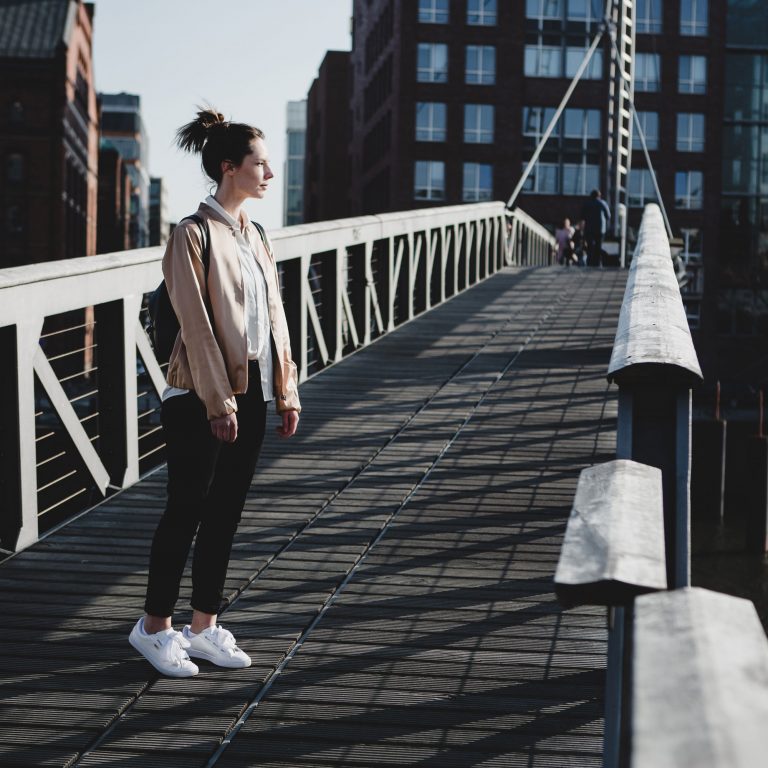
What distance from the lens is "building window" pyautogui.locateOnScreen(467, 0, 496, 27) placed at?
59.5 m

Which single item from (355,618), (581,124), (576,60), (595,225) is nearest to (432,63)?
(576,60)

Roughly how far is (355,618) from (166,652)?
790 mm

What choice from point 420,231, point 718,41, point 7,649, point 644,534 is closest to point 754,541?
point 420,231

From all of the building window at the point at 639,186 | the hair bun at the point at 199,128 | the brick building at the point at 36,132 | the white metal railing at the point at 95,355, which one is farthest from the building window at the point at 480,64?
the hair bun at the point at 199,128

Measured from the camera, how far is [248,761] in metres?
3.27

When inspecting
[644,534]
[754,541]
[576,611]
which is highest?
[644,534]

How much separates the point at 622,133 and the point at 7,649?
2243 centimetres

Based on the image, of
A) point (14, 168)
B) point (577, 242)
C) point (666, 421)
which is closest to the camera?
point (666, 421)

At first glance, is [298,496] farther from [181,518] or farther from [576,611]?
[181,518]

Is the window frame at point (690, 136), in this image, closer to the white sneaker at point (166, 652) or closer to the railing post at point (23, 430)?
the railing post at point (23, 430)

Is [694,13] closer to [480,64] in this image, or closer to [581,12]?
[581,12]

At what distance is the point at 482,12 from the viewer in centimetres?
5947

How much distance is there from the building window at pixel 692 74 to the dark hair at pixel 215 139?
59.9 metres

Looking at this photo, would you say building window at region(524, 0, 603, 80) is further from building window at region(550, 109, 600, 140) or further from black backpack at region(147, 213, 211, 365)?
black backpack at region(147, 213, 211, 365)
